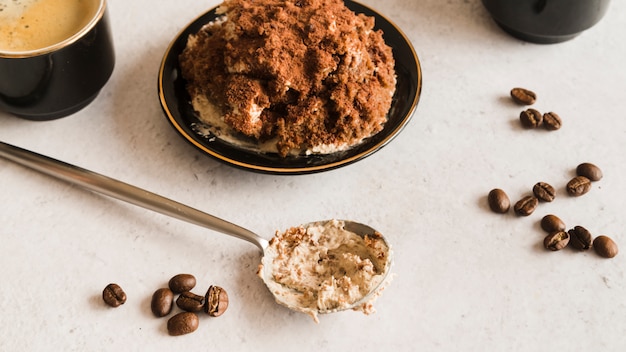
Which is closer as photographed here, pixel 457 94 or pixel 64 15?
pixel 64 15

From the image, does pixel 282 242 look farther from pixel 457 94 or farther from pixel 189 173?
pixel 457 94

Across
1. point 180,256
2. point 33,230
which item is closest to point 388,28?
point 180,256

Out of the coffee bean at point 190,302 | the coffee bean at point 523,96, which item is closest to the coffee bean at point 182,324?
the coffee bean at point 190,302

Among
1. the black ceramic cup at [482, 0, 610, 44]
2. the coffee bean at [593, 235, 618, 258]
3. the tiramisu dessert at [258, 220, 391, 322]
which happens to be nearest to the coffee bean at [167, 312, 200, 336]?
the tiramisu dessert at [258, 220, 391, 322]

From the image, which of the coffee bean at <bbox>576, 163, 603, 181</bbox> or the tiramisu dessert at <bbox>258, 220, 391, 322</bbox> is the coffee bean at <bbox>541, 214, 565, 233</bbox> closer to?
the coffee bean at <bbox>576, 163, 603, 181</bbox>

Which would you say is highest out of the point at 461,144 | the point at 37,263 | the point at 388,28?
the point at 388,28

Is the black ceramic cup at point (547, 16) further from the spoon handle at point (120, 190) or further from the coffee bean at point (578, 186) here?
the spoon handle at point (120, 190)
